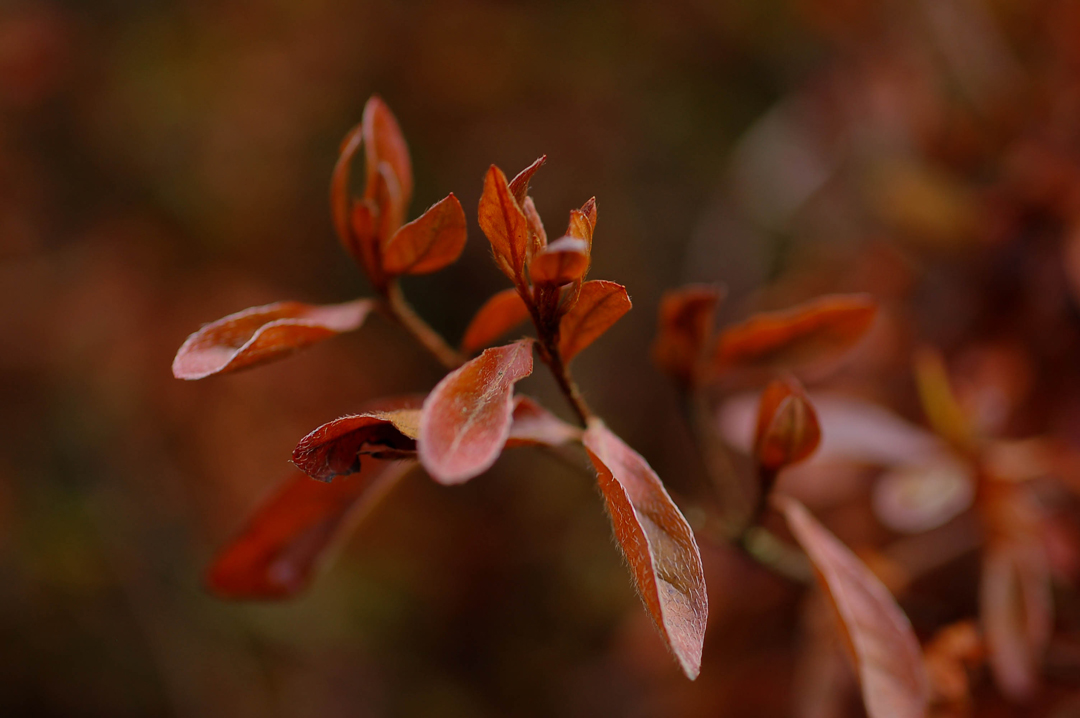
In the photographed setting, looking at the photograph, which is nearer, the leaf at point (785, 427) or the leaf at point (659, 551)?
the leaf at point (659, 551)

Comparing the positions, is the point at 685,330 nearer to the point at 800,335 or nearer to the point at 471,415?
the point at 800,335

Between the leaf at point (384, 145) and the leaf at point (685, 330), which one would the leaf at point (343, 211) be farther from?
the leaf at point (685, 330)

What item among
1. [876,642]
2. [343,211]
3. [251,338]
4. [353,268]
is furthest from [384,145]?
[353,268]

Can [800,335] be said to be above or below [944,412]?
above

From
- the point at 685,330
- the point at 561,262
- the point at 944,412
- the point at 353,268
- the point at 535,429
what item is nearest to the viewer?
the point at 561,262

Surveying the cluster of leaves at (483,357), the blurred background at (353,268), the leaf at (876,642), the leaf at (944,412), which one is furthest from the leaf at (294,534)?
the blurred background at (353,268)

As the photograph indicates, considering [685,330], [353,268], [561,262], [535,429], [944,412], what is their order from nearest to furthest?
[561,262] < [535,429] < [685,330] < [944,412] < [353,268]
